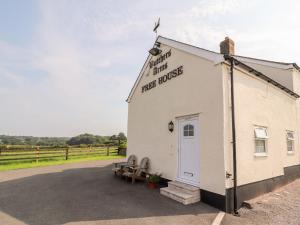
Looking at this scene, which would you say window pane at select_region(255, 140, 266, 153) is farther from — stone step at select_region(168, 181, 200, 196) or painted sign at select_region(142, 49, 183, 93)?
painted sign at select_region(142, 49, 183, 93)

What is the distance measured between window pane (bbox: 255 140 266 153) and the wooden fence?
1647 cm

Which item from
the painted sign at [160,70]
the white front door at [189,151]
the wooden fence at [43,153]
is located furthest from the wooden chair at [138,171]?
the wooden fence at [43,153]

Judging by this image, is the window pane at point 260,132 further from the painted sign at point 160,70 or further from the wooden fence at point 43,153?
the wooden fence at point 43,153

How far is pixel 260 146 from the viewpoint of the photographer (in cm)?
827

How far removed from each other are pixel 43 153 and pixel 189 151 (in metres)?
14.6

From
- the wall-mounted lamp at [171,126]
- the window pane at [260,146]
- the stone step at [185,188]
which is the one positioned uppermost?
the wall-mounted lamp at [171,126]

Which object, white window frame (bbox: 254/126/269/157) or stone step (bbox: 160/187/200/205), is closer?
stone step (bbox: 160/187/200/205)

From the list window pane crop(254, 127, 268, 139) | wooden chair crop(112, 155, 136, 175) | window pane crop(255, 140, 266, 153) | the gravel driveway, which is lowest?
the gravel driveway

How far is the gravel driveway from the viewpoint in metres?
5.70

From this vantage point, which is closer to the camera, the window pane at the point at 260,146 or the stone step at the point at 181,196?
the stone step at the point at 181,196

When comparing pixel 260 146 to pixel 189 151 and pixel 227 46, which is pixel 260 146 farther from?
pixel 227 46

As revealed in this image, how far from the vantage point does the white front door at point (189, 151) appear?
7.81 m

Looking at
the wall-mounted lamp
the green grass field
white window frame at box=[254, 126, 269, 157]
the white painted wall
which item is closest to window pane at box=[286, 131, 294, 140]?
the white painted wall

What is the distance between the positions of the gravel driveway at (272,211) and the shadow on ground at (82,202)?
2.95 feet
